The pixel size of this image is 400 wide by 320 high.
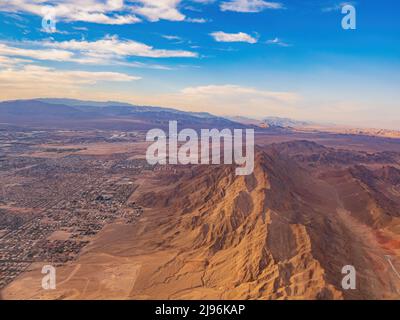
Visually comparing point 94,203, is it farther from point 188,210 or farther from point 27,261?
point 27,261

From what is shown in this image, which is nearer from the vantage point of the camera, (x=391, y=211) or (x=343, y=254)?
(x=343, y=254)

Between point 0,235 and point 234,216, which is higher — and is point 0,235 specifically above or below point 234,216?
below

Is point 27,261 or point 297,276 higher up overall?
point 297,276

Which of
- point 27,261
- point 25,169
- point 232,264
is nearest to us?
point 232,264

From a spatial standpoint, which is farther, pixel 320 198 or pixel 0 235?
pixel 320 198

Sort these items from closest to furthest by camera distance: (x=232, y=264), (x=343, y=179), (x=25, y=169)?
1. (x=232, y=264)
2. (x=343, y=179)
3. (x=25, y=169)

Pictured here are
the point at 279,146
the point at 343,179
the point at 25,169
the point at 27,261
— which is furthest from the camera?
the point at 279,146

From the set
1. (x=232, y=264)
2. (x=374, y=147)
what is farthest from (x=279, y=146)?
(x=232, y=264)

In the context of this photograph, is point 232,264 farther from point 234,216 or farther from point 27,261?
point 27,261

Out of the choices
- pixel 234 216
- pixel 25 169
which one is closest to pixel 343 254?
pixel 234 216
